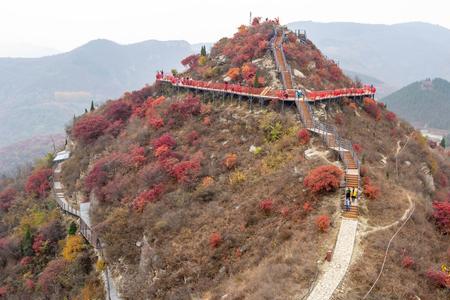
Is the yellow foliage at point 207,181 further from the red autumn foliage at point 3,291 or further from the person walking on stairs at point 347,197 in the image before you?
the red autumn foliage at point 3,291

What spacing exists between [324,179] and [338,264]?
24.4 ft

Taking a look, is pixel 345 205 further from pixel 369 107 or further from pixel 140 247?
pixel 369 107

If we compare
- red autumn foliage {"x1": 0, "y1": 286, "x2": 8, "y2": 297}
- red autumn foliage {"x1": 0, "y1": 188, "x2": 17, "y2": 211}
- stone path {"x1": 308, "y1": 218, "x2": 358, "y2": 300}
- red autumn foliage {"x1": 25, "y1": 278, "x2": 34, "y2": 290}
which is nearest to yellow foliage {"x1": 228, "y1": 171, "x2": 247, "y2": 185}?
stone path {"x1": 308, "y1": 218, "x2": 358, "y2": 300}

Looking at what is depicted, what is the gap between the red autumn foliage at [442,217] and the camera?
2674 centimetres

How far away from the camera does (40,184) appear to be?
194 ft

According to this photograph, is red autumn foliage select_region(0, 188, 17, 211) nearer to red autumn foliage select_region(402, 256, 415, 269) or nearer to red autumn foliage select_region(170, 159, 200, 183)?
red autumn foliage select_region(170, 159, 200, 183)

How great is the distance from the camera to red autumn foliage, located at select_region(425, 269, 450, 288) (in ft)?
66.3

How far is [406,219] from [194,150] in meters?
24.0

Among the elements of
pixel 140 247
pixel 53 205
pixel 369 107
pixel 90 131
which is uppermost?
pixel 369 107

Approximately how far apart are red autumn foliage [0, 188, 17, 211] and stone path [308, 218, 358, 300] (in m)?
54.9

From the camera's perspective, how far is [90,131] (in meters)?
59.8

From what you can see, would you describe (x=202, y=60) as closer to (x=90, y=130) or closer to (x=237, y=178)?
(x=90, y=130)

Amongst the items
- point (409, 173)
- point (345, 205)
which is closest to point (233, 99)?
point (409, 173)

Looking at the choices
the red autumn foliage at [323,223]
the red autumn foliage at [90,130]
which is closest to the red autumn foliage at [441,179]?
the red autumn foliage at [323,223]
